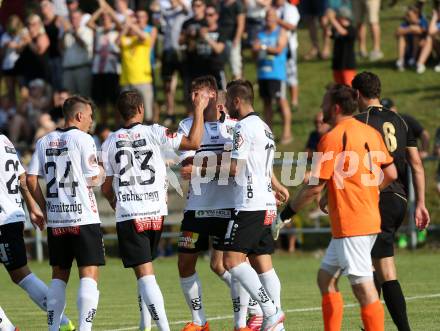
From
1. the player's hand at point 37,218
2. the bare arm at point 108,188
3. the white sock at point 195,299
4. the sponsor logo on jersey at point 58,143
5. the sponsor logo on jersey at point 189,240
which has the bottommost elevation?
the white sock at point 195,299

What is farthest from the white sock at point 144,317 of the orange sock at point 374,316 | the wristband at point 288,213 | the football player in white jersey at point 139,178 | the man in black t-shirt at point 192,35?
the man in black t-shirt at point 192,35

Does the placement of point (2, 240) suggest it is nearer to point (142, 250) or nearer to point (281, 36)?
point (142, 250)

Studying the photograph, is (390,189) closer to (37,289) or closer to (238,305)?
(238,305)

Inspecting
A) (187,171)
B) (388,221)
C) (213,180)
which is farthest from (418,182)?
(187,171)

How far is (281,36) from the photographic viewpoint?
2142 cm

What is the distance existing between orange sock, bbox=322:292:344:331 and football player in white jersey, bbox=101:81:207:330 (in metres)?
1.81

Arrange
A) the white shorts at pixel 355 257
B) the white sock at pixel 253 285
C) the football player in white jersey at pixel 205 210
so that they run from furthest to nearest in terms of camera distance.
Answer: the football player in white jersey at pixel 205 210 < the white sock at pixel 253 285 < the white shorts at pixel 355 257

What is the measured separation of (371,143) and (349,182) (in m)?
0.38

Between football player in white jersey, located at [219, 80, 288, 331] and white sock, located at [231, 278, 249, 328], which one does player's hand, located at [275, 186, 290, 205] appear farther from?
white sock, located at [231, 278, 249, 328]

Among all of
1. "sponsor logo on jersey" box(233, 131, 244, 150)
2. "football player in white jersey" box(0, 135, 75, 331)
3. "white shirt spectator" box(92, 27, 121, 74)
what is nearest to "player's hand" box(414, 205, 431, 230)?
"sponsor logo on jersey" box(233, 131, 244, 150)

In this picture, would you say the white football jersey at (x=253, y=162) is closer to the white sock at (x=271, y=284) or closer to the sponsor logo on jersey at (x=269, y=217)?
the sponsor logo on jersey at (x=269, y=217)

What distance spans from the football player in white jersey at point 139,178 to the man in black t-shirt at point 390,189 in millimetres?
1554

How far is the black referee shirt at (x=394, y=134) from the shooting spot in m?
10.2

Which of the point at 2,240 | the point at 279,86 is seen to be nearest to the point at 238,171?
the point at 2,240
